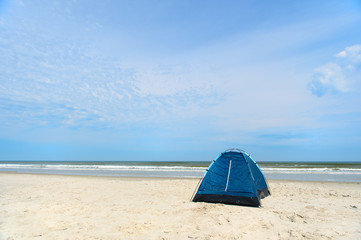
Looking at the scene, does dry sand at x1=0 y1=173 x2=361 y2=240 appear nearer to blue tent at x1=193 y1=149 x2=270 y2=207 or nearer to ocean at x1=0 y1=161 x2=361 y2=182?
blue tent at x1=193 y1=149 x2=270 y2=207

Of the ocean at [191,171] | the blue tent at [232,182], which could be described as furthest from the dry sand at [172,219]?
the ocean at [191,171]

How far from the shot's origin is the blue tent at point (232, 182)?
7.97 metres

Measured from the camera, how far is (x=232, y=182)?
27.3 ft

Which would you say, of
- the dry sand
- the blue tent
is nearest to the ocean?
the blue tent

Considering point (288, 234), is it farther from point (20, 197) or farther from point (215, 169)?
point (20, 197)

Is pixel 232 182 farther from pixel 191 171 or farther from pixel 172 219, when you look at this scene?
pixel 191 171

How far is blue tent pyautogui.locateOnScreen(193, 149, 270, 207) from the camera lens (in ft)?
26.2

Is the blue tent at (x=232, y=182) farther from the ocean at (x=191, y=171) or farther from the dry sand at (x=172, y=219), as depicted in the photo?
the ocean at (x=191, y=171)

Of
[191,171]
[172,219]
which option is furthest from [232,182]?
[191,171]

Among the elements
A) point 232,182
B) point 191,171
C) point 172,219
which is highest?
point 232,182

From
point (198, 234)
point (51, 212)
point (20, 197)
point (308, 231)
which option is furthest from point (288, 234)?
point (20, 197)

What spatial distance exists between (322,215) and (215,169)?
3507mm

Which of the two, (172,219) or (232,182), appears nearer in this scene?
(172,219)

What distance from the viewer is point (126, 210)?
748cm
